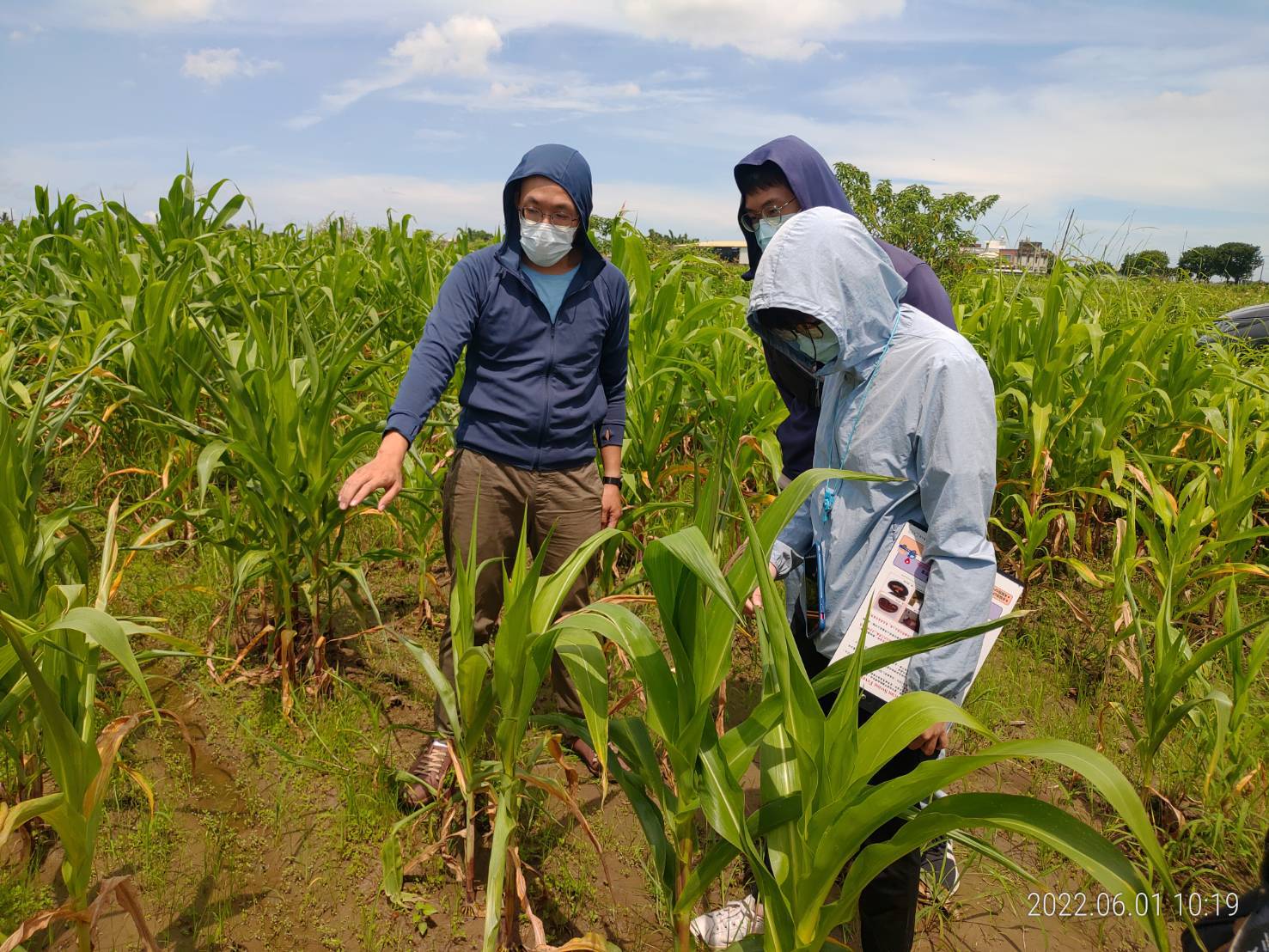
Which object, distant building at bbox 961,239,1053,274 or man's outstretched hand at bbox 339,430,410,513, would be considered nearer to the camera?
man's outstretched hand at bbox 339,430,410,513

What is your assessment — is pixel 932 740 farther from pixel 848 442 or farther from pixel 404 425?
pixel 404 425

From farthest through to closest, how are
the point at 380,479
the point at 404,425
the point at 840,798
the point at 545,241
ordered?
the point at 545,241 → the point at 404,425 → the point at 380,479 → the point at 840,798

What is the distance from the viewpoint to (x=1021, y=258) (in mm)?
4742

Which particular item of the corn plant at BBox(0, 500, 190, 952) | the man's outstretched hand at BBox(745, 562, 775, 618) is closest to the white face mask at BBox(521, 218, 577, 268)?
the man's outstretched hand at BBox(745, 562, 775, 618)

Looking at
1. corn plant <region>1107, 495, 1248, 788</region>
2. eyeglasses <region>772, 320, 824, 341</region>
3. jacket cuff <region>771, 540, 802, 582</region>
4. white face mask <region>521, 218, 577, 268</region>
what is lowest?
corn plant <region>1107, 495, 1248, 788</region>

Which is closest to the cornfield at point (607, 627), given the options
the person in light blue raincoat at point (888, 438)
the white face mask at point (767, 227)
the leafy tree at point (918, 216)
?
the person in light blue raincoat at point (888, 438)

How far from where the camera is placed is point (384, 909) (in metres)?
1.87

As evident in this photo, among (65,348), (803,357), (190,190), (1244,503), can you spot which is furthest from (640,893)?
(190,190)

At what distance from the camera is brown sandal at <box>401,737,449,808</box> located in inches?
83.4

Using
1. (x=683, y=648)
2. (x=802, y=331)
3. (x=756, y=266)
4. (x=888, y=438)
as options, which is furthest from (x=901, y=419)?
(x=756, y=266)

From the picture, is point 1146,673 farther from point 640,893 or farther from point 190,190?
point 190,190

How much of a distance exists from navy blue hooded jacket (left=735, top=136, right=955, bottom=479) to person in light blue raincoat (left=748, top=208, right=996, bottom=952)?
0.37m

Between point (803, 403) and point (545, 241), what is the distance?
808 millimetres

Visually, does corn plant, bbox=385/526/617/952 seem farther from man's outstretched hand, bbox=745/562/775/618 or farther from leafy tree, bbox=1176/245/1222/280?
leafy tree, bbox=1176/245/1222/280
